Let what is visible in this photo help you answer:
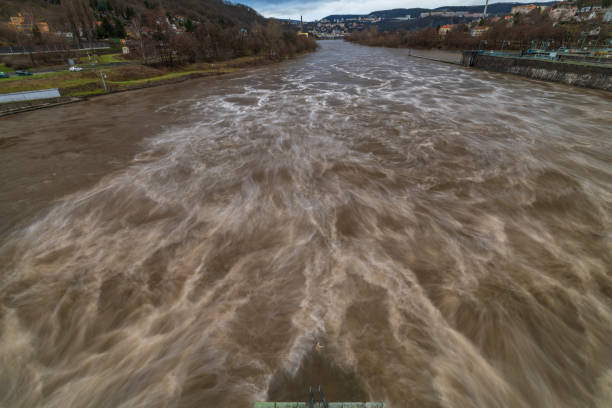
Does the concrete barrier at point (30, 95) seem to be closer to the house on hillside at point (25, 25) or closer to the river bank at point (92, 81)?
the river bank at point (92, 81)

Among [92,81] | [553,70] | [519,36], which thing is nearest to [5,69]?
[92,81]

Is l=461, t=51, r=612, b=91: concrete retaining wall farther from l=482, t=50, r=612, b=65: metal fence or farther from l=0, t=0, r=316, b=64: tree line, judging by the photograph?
l=0, t=0, r=316, b=64: tree line

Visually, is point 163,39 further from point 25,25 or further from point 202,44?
point 25,25

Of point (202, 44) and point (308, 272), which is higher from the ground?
point (202, 44)

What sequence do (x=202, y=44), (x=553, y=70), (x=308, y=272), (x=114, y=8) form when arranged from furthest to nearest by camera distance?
1. (x=114, y=8)
2. (x=202, y=44)
3. (x=553, y=70)
4. (x=308, y=272)

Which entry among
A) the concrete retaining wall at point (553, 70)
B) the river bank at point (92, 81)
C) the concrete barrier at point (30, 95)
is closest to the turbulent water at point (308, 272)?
the concrete barrier at point (30, 95)

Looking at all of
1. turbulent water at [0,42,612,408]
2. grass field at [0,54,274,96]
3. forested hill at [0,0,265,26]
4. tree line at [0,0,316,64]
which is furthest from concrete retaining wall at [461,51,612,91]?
forested hill at [0,0,265,26]
